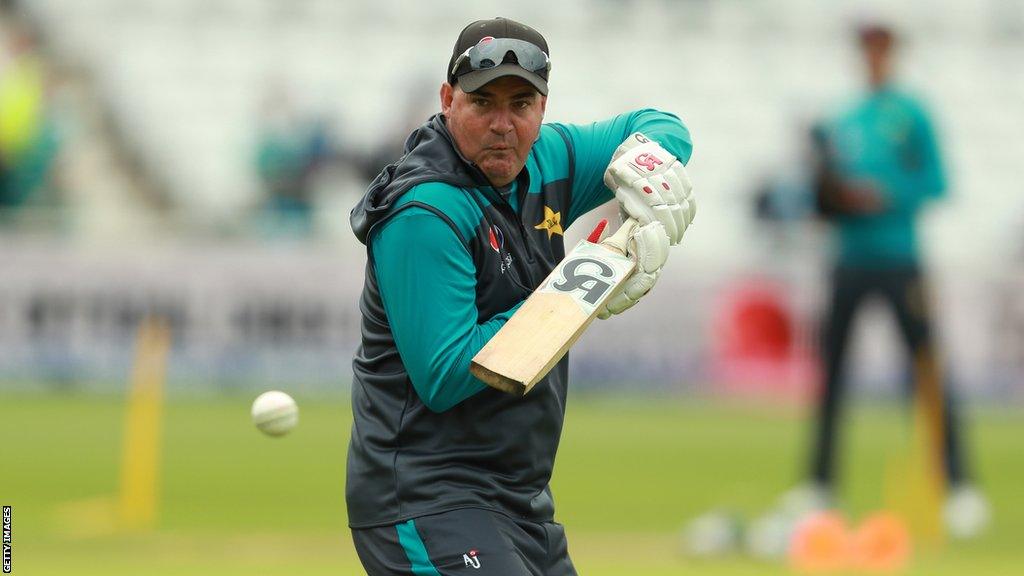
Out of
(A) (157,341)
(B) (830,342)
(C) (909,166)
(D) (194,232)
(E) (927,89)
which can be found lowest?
(B) (830,342)

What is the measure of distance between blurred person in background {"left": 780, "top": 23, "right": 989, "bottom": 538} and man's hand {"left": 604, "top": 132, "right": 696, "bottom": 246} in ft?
19.0

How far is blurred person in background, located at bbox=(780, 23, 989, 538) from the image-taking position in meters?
10.9

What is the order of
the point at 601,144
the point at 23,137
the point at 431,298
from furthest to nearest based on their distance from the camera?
1. the point at 23,137
2. the point at 601,144
3. the point at 431,298

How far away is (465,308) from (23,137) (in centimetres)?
1669

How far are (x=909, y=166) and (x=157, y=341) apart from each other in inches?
330

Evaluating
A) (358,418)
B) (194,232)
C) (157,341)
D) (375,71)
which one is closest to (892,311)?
(358,418)

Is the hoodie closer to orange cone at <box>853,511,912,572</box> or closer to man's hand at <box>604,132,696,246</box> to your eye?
man's hand at <box>604,132,696,246</box>

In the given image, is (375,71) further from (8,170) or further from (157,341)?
(157,341)

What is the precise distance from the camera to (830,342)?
1090 centimetres

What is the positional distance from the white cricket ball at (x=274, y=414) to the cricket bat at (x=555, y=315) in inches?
41.6

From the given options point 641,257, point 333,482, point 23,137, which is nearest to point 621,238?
point 641,257

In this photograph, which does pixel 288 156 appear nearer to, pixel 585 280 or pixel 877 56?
pixel 877 56

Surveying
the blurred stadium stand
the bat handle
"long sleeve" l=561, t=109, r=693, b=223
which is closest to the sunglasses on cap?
the bat handle

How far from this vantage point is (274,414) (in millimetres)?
5633
